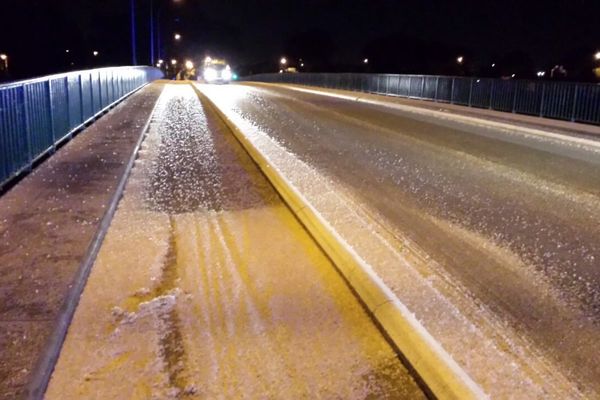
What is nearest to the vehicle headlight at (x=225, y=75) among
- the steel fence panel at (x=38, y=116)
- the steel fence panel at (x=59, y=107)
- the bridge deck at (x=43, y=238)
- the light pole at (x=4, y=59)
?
the light pole at (x=4, y=59)

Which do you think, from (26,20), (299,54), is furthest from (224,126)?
(299,54)

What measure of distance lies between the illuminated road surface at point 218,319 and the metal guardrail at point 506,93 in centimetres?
1622

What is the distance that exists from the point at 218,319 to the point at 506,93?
23.4 m

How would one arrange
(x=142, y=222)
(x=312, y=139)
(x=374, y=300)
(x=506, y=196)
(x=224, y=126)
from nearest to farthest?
(x=374, y=300) < (x=142, y=222) < (x=506, y=196) < (x=312, y=139) < (x=224, y=126)

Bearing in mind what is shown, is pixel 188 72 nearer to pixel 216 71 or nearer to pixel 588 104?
pixel 216 71

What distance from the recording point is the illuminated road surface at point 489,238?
504 centimetres

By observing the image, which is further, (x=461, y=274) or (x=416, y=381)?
(x=461, y=274)

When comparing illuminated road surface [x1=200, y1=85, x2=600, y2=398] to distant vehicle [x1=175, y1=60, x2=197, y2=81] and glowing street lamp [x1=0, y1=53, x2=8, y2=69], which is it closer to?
glowing street lamp [x1=0, y1=53, x2=8, y2=69]

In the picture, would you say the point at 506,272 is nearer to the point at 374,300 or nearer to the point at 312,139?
the point at 374,300

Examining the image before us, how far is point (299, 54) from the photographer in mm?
159250

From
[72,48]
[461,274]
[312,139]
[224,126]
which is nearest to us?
[461,274]

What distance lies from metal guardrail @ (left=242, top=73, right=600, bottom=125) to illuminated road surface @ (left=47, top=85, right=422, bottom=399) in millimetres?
16222

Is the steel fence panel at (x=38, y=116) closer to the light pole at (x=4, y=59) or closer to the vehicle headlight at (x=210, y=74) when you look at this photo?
the light pole at (x=4, y=59)

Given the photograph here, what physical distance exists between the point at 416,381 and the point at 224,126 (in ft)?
49.7
